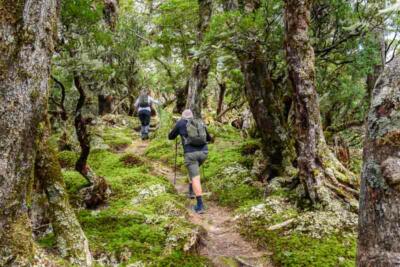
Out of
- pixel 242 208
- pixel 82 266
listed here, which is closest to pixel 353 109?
pixel 242 208

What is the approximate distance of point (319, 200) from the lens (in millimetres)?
8555

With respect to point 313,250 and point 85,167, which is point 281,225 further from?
point 85,167

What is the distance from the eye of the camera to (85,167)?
9.88 metres

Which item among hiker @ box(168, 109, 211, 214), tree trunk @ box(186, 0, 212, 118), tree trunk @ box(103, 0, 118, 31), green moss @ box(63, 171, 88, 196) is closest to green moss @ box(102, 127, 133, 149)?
tree trunk @ box(186, 0, 212, 118)

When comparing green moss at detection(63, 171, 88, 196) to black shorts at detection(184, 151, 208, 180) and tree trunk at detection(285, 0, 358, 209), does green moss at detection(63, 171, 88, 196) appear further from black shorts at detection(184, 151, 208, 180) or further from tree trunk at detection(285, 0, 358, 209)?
tree trunk at detection(285, 0, 358, 209)

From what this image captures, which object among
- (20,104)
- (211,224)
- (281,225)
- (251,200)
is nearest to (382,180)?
(20,104)

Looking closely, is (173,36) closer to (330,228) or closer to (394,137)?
(330,228)

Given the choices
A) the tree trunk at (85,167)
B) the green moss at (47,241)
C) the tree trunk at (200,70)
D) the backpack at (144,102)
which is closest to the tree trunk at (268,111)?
the tree trunk at (200,70)

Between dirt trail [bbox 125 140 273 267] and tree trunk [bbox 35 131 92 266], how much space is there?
2628 mm

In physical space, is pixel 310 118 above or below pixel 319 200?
above

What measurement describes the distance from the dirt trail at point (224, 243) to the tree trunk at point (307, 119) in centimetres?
196

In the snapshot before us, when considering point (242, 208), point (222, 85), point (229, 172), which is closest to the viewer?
point (242, 208)

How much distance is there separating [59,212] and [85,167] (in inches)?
150

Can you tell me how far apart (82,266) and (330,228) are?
16.2 feet
